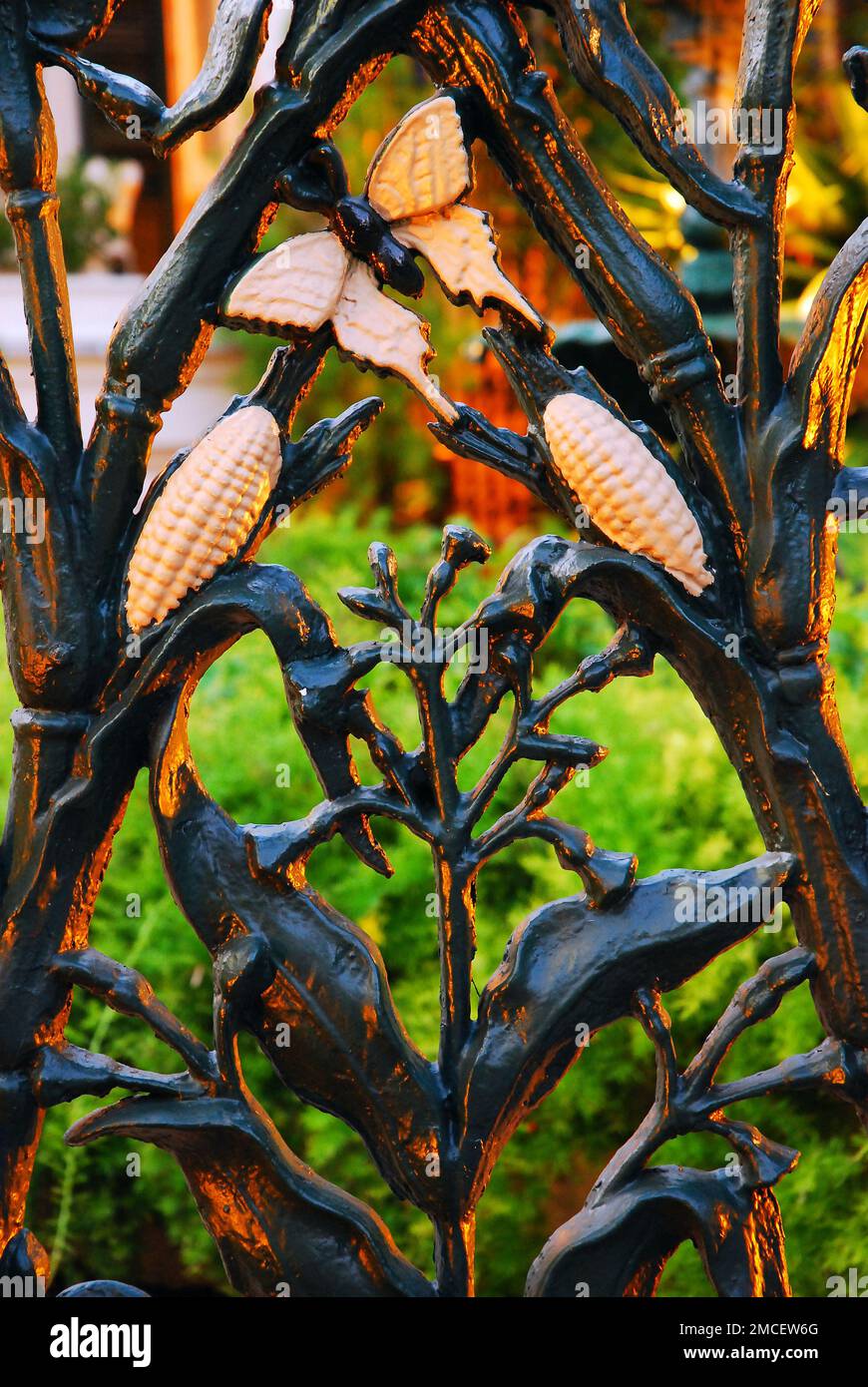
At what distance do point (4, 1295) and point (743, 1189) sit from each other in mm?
460

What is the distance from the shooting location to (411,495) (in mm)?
4543

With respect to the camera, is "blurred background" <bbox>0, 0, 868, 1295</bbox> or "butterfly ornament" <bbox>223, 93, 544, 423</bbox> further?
"blurred background" <bbox>0, 0, 868, 1295</bbox>

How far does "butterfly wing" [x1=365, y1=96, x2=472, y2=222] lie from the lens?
0.82 meters

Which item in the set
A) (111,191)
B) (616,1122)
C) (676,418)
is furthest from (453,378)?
(676,418)

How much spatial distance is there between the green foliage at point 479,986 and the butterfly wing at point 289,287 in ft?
2.71

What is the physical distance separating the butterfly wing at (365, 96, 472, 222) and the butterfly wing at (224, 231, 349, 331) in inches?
1.9

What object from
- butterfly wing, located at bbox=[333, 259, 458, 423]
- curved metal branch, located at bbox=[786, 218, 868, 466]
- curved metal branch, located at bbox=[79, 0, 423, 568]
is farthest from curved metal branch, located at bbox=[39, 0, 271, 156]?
curved metal branch, located at bbox=[786, 218, 868, 466]

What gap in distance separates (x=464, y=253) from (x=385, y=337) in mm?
68

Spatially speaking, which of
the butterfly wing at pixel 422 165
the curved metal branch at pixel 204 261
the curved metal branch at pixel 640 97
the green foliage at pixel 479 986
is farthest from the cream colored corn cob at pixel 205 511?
the green foliage at pixel 479 986

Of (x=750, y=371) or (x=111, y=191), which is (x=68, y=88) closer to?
(x=111, y=191)

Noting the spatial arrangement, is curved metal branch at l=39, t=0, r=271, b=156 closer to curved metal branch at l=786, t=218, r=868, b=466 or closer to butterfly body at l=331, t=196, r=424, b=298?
butterfly body at l=331, t=196, r=424, b=298

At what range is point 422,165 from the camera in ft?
2.73

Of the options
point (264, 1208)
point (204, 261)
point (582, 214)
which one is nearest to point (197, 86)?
point (204, 261)

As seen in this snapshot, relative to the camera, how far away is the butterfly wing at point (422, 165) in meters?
0.82
